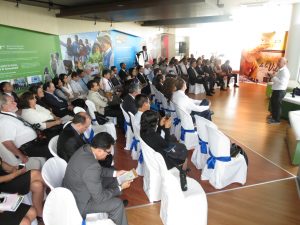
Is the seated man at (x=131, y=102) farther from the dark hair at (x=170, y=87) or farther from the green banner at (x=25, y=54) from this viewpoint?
the green banner at (x=25, y=54)

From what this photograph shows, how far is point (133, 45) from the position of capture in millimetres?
9867

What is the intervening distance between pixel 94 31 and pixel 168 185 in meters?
6.61

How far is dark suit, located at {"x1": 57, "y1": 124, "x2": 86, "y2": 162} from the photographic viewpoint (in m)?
2.45

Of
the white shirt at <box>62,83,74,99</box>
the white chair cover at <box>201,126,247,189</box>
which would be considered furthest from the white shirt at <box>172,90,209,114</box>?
the white shirt at <box>62,83,74,99</box>

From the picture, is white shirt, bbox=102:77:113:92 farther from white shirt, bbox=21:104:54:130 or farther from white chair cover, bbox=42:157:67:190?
white chair cover, bbox=42:157:67:190

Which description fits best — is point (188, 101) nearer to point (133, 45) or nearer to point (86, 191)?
point (86, 191)

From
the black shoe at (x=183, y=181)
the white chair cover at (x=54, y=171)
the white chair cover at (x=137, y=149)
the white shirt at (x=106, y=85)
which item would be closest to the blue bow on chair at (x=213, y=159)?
the black shoe at (x=183, y=181)

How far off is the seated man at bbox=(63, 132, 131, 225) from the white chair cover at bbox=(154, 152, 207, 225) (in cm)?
46

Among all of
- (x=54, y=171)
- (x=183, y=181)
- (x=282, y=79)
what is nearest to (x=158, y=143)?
(x=183, y=181)

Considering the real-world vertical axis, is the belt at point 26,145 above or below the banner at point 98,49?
below

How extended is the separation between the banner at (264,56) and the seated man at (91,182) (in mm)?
9570

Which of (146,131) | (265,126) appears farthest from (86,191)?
(265,126)

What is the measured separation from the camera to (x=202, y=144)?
3338 mm

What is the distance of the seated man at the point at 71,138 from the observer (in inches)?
96.4
